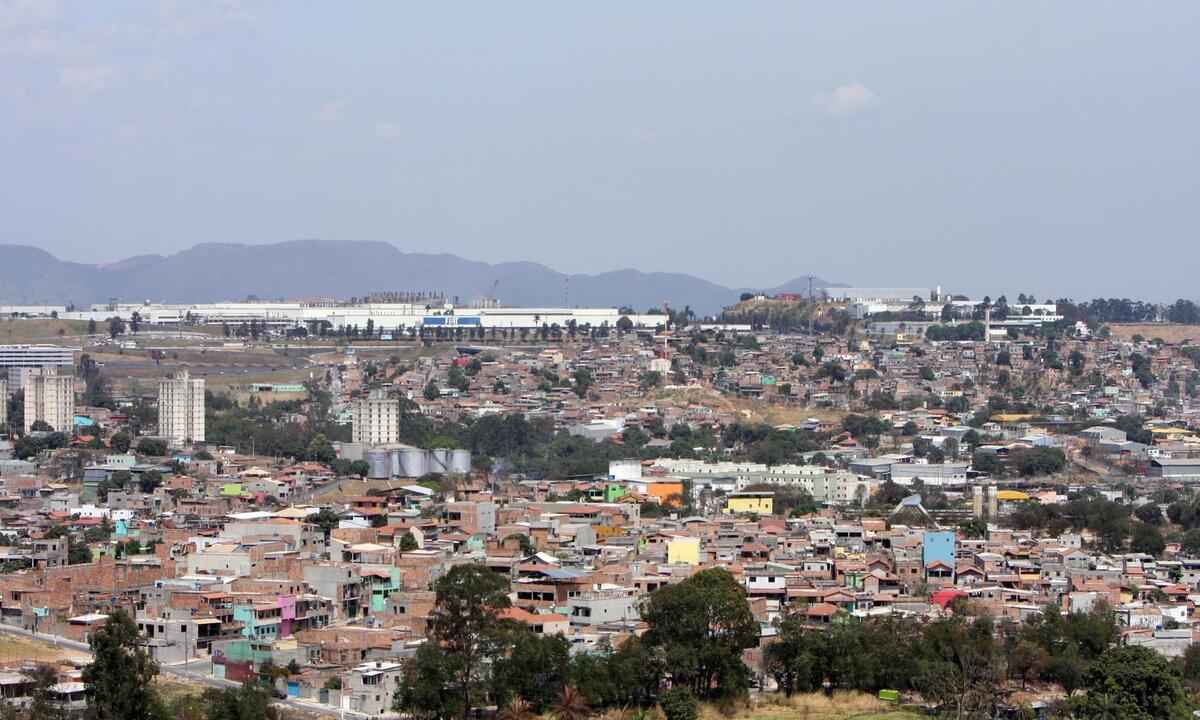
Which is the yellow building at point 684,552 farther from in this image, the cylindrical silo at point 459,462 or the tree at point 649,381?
the tree at point 649,381

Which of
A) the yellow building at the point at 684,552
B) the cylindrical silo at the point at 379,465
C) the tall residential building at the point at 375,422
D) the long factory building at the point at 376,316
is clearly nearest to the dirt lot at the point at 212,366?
the long factory building at the point at 376,316

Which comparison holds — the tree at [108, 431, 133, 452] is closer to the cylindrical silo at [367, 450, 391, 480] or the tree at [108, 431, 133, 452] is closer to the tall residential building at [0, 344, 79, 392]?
the cylindrical silo at [367, 450, 391, 480]

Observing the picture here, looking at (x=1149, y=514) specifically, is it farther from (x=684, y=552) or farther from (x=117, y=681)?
(x=117, y=681)

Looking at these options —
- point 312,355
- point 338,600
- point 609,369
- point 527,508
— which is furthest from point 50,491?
point 312,355

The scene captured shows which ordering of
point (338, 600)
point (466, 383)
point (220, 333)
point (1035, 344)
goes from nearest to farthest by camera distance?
point (338, 600) → point (466, 383) → point (1035, 344) → point (220, 333)

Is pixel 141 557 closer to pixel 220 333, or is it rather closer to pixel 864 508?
pixel 864 508

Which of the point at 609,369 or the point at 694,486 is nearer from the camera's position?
the point at 694,486

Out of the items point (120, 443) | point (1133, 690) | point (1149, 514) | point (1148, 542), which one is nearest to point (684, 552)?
point (1148, 542)
